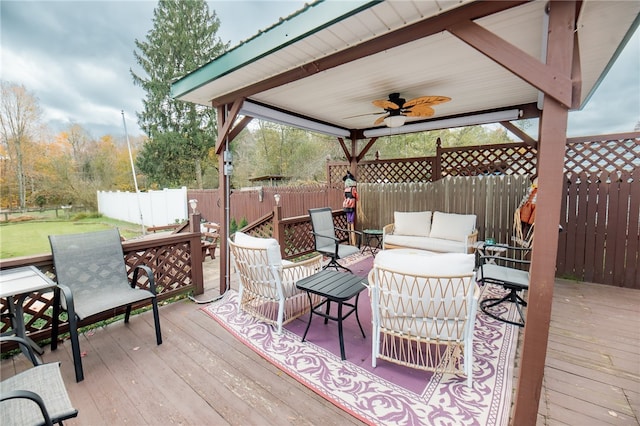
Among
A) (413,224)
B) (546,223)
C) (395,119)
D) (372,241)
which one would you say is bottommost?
(372,241)

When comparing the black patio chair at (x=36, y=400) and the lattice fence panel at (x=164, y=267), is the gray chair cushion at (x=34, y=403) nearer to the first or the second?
the black patio chair at (x=36, y=400)

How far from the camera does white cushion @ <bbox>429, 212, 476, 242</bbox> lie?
14.9 feet

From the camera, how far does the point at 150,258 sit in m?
3.21

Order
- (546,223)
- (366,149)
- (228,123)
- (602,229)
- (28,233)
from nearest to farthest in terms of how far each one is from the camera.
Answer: (546,223) < (228,123) < (602,229) < (366,149) < (28,233)

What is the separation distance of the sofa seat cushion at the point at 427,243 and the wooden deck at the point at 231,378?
63.0 inches

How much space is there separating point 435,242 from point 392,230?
3.18 ft

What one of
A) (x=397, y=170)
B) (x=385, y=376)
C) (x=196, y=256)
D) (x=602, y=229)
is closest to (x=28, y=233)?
(x=196, y=256)

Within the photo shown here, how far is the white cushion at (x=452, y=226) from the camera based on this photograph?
453cm

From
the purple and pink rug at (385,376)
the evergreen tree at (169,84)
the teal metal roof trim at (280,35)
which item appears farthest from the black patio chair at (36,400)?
the evergreen tree at (169,84)

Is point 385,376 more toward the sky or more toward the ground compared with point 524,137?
more toward the ground

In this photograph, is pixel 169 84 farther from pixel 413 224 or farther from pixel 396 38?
pixel 396 38

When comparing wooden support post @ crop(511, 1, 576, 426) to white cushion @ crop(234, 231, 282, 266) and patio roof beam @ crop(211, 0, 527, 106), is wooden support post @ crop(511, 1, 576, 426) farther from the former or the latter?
white cushion @ crop(234, 231, 282, 266)

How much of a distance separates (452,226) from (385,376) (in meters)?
3.36

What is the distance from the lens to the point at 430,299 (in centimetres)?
183
